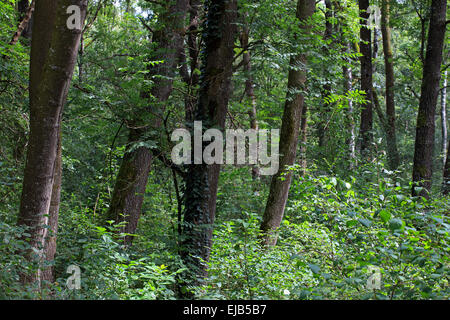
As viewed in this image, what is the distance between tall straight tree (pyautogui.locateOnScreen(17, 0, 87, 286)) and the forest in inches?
0.6

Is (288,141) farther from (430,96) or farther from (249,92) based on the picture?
(249,92)

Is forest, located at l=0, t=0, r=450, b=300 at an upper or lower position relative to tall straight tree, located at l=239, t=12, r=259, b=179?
lower

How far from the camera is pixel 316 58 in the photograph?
8.66 metres

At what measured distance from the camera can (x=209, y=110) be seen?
22.2 feet

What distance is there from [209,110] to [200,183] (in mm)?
1192

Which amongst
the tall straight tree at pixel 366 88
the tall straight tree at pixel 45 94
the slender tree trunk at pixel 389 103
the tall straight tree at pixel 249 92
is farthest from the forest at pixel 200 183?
the slender tree trunk at pixel 389 103

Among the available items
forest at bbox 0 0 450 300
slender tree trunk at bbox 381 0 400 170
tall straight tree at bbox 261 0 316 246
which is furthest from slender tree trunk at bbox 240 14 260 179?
slender tree trunk at bbox 381 0 400 170

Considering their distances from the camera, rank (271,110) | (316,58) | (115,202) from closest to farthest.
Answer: (115,202) < (316,58) < (271,110)

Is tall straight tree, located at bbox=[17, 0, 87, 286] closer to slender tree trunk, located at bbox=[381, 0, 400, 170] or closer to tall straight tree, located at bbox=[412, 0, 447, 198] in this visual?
tall straight tree, located at bbox=[412, 0, 447, 198]

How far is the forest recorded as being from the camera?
4.15 meters

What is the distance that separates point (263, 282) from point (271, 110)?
252 inches

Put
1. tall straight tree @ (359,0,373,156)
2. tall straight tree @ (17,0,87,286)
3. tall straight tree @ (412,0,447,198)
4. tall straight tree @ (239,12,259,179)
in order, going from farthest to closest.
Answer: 1. tall straight tree @ (359,0,373,156)
2. tall straight tree @ (239,12,259,179)
3. tall straight tree @ (412,0,447,198)
4. tall straight tree @ (17,0,87,286)
